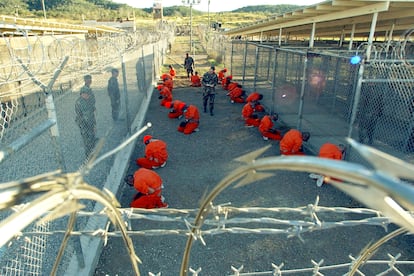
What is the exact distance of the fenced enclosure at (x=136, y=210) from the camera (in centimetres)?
97

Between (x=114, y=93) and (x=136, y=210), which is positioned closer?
(x=136, y=210)

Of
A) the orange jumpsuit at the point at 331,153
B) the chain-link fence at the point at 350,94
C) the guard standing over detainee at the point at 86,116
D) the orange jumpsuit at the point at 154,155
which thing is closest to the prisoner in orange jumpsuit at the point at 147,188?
the guard standing over detainee at the point at 86,116

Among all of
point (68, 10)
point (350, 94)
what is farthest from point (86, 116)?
point (68, 10)

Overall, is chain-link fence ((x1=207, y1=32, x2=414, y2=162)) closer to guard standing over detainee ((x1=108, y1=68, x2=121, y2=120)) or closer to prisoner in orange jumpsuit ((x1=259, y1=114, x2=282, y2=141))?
prisoner in orange jumpsuit ((x1=259, y1=114, x2=282, y2=141))

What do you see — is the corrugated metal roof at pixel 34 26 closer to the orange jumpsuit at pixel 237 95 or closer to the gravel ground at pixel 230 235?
the gravel ground at pixel 230 235

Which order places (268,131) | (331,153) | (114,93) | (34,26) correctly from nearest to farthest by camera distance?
(331,153) < (114,93) < (268,131) < (34,26)

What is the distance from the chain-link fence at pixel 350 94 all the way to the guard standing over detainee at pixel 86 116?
4804 millimetres

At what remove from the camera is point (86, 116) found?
5621mm

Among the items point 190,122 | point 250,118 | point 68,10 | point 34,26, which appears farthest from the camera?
point 68,10

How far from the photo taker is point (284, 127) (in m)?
9.24

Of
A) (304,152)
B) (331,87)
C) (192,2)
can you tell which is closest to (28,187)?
(304,152)

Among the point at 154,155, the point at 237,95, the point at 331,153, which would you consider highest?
the point at 331,153

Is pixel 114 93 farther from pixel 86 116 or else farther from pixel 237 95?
pixel 237 95

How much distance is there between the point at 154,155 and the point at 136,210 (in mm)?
4462
